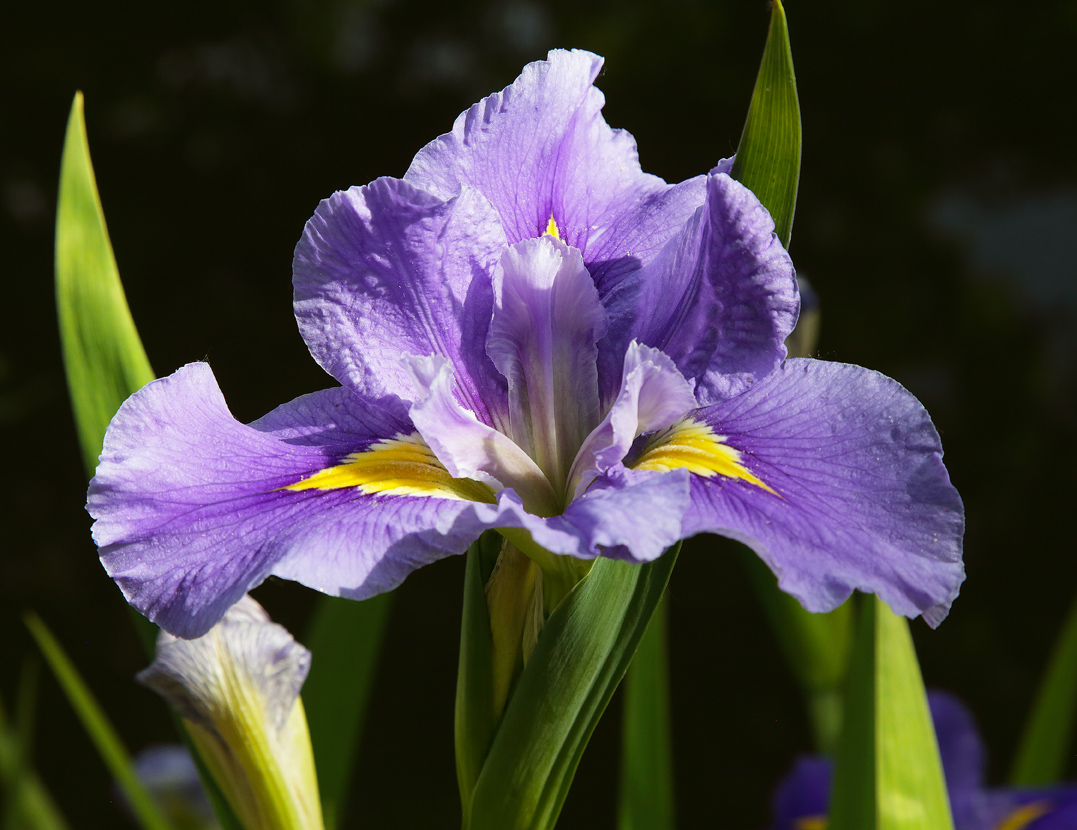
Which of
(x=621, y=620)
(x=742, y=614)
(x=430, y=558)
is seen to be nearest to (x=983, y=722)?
(x=742, y=614)

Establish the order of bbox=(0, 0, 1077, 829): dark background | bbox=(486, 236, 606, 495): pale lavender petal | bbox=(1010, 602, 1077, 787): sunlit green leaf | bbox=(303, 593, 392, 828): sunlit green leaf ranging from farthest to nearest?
bbox=(0, 0, 1077, 829): dark background → bbox=(1010, 602, 1077, 787): sunlit green leaf → bbox=(303, 593, 392, 828): sunlit green leaf → bbox=(486, 236, 606, 495): pale lavender petal

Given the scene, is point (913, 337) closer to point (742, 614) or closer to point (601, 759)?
point (742, 614)

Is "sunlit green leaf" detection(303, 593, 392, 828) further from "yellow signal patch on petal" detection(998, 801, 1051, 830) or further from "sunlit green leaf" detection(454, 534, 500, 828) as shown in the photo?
"yellow signal patch on petal" detection(998, 801, 1051, 830)

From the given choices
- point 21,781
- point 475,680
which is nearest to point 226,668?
point 475,680

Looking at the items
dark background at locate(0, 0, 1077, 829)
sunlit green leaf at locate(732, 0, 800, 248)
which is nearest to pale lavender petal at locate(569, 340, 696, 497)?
sunlit green leaf at locate(732, 0, 800, 248)

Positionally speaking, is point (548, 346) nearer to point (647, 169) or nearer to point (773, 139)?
point (773, 139)
